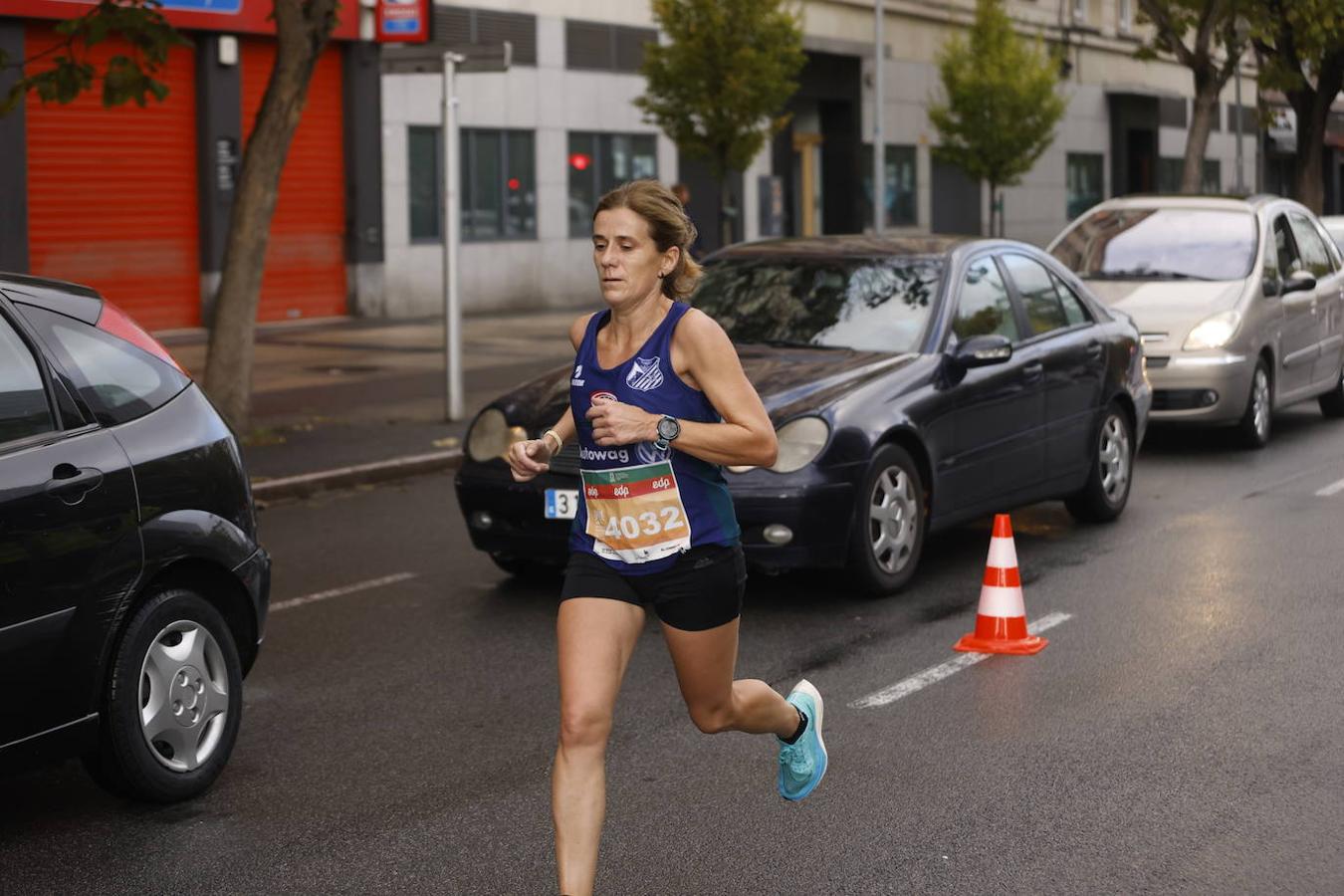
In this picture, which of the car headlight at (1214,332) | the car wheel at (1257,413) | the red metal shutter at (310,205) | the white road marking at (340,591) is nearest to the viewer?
the white road marking at (340,591)

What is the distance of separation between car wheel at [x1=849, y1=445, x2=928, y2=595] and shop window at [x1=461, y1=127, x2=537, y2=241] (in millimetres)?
20535

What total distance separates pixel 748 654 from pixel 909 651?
62 cm

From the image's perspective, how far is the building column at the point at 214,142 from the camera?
24.5m

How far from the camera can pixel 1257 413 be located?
1382 centimetres

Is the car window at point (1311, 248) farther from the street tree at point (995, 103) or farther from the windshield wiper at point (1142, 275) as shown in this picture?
the street tree at point (995, 103)

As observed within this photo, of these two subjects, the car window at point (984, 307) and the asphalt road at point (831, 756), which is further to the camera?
the car window at point (984, 307)

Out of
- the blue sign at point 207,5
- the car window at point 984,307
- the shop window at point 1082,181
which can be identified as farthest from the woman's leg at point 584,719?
the shop window at point 1082,181

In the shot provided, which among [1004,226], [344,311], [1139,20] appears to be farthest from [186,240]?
[1004,226]

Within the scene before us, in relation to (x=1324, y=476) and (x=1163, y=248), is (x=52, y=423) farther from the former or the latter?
(x=1163, y=248)

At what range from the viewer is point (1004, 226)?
4494cm

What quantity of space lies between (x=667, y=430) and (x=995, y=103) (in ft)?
113

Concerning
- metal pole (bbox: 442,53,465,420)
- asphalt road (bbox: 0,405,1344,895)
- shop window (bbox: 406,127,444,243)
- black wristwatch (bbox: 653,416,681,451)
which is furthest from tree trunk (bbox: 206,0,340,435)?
shop window (bbox: 406,127,444,243)

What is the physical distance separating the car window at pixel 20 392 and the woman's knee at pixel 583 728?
5.91 ft

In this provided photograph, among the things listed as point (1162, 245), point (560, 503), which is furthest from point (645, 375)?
point (1162, 245)
